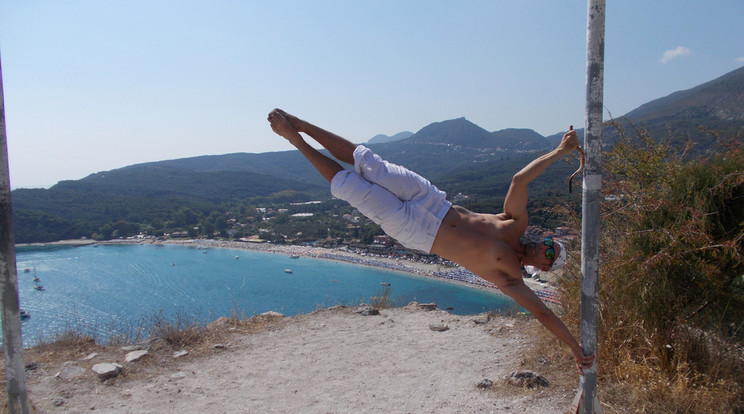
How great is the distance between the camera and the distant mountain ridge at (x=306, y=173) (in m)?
29.8

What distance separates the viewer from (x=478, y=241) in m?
3.09

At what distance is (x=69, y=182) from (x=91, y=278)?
1603 inches

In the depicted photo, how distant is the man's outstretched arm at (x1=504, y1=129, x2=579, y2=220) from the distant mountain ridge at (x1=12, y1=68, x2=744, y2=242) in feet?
7.40

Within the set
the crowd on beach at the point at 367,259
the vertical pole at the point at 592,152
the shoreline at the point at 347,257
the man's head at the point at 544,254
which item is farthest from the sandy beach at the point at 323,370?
the crowd on beach at the point at 367,259

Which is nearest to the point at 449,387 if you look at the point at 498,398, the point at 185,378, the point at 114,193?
the point at 498,398

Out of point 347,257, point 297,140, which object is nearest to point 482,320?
point 297,140

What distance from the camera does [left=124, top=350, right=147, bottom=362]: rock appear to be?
4.84 m

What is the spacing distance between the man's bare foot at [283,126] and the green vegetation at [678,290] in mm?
3044

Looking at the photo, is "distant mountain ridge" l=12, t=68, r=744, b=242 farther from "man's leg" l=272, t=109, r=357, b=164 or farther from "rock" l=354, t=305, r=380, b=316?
"rock" l=354, t=305, r=380, b=316

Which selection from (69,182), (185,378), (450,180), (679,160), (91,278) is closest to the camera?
(679,160)

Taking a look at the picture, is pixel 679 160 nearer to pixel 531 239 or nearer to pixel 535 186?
pixel 531 239

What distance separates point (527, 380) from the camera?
12.4 ft

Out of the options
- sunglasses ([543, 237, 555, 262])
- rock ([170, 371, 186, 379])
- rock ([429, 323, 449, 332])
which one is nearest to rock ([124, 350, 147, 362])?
rock ([170, 371, 186, 379])

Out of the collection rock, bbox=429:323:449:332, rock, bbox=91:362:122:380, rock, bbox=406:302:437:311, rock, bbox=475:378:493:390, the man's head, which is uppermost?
the man's head
